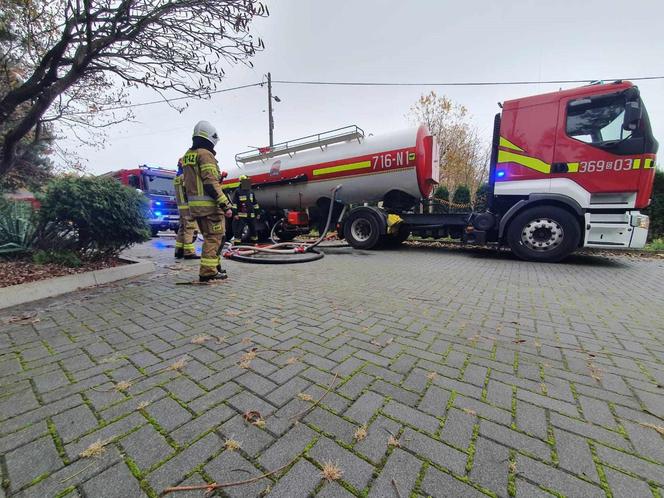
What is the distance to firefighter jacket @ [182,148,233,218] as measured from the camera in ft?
13.9

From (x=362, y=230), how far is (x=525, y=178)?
13.0 feet

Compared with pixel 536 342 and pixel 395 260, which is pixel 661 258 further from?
pixel 536 342

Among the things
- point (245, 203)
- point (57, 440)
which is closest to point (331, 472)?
point (57, 440)

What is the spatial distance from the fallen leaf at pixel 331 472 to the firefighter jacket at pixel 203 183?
12.5ft

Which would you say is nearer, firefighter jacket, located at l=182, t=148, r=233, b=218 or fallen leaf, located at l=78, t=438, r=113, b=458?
fallen leaf, located at l=78, t=438, r=113, b=458

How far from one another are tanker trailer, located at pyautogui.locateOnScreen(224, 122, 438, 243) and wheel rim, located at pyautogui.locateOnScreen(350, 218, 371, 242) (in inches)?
1.1

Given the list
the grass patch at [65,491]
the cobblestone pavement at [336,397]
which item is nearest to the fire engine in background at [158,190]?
the cobblestone pavement at [336,397]

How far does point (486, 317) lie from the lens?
2984mm

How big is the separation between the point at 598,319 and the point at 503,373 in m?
1.85

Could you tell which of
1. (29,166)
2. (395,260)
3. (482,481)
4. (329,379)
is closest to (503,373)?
(482,481)

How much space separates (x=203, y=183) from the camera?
14.0 ft

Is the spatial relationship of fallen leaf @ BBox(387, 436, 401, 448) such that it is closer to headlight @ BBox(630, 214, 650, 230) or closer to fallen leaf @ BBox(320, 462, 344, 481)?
fallen leaf @ BBox(320, 462, 344, 481)

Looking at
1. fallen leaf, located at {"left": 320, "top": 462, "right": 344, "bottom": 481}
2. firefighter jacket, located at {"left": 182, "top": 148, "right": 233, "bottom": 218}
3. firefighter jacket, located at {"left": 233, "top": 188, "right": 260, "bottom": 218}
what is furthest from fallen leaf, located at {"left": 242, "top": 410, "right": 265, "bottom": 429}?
firefighter jacket, located at {"left": 233, "top": 188, "right": 260, "bottom": 218}

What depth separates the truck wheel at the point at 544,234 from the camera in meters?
5.84
